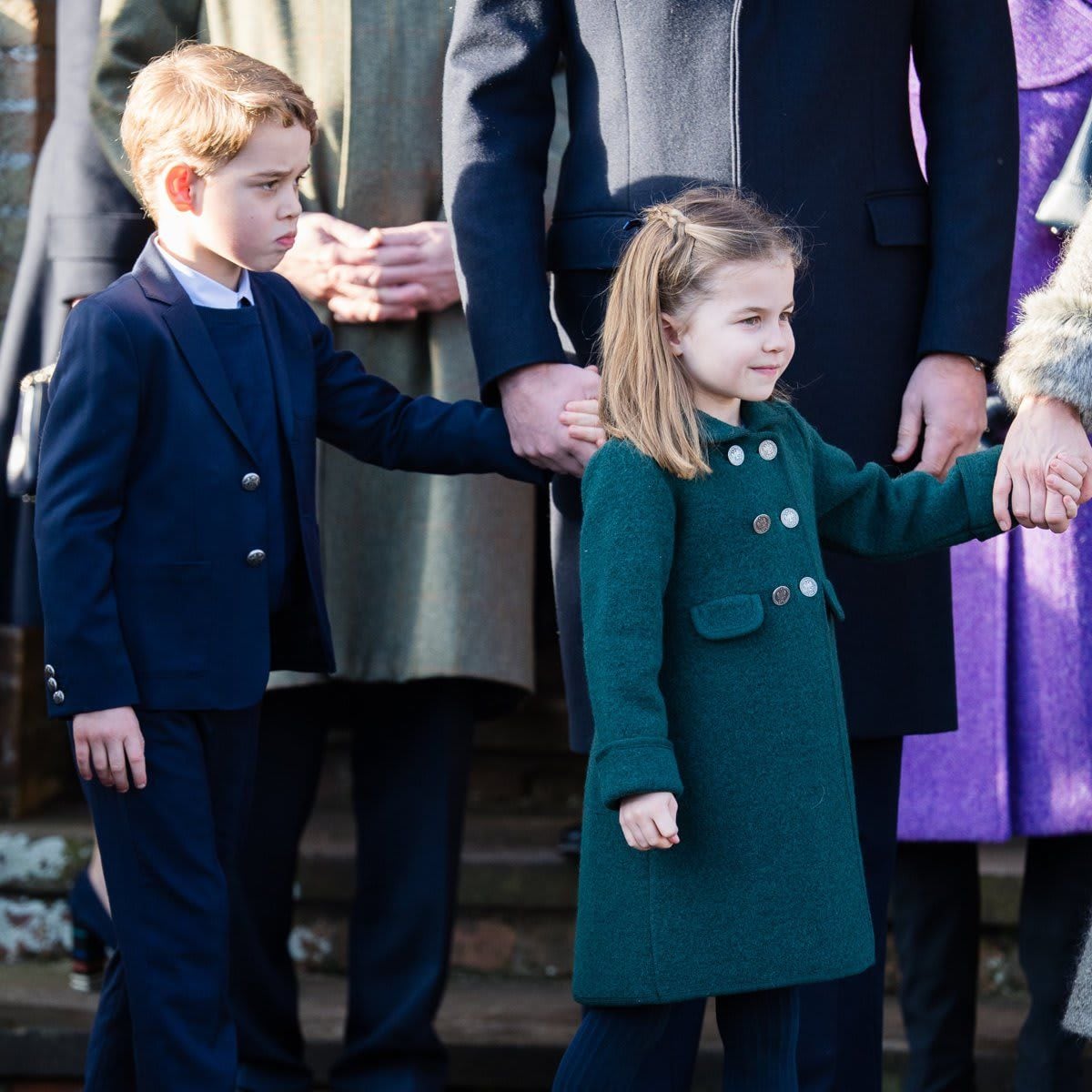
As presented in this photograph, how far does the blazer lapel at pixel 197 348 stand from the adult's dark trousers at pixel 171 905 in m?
0.35

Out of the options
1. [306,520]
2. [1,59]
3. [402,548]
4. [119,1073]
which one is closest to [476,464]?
[306,520]

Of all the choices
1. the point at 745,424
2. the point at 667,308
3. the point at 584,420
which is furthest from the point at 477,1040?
the point at 667,308

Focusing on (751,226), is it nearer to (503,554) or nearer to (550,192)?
(550,192)

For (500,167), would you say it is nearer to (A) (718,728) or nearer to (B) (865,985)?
(A) (718,728)

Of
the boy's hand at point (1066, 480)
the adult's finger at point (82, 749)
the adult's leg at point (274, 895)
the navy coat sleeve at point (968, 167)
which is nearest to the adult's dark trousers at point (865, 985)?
the boy's hand at point (1066, 480)

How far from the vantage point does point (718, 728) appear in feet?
6.58

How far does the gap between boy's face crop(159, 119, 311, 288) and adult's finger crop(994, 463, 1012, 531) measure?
2.82 ft

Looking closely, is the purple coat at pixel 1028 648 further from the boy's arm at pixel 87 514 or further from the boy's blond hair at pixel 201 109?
the boy's arm at pixel 87 514

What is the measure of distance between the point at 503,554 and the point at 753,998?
37.1 inches

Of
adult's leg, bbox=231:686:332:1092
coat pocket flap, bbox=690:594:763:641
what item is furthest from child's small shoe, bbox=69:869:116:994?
coat pocket flap, bbox=690:594:763:641

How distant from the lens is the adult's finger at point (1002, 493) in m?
2.12

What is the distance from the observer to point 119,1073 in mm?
2260

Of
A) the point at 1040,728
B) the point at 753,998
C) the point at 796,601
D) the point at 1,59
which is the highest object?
the point at 1,59

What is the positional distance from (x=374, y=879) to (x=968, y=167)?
1315 millimetres
